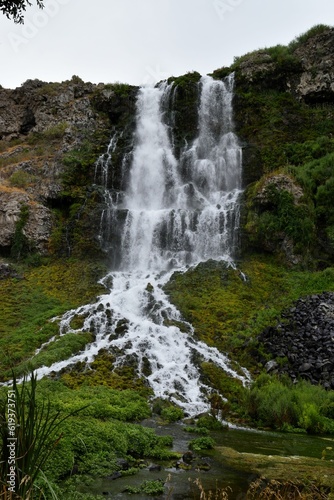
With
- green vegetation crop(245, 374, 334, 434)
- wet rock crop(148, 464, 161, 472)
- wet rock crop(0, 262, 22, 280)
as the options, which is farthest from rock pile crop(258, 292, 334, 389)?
wet rock crop(0, 262, 22, 280)

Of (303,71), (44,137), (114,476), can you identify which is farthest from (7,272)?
(303,71)

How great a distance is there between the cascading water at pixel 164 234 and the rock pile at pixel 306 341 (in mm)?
1424

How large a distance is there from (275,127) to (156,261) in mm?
13172

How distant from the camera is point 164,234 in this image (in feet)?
79.2

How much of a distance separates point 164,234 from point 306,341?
1138 centimetres

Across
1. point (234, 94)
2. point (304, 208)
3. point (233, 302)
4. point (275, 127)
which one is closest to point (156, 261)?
point (233, 302)

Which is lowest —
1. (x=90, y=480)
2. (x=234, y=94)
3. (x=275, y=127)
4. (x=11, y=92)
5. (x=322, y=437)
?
(x=322, y=437)

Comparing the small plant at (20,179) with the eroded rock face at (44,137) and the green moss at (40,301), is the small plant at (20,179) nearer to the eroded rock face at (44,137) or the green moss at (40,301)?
the eroded rock face at (44,137)

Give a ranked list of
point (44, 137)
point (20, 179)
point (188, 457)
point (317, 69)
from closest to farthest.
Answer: point (188, 457), point (20, 179), point (317, 69), point (44, 137)

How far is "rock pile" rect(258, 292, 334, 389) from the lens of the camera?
43.2 ft

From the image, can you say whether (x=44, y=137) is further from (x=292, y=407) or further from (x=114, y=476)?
(x=114, y=476)

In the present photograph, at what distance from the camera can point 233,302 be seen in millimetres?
19062

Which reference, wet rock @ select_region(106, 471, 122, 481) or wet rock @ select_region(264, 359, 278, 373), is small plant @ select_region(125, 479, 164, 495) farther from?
wet rock @ select_region(264, 359, 278, 373)

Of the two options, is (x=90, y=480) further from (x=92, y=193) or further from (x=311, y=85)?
(x=311, y=85)
